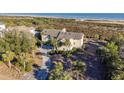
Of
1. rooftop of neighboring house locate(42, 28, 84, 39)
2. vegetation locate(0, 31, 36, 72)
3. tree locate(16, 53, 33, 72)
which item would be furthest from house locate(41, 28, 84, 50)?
tree locate(16, 53, 33, 72)

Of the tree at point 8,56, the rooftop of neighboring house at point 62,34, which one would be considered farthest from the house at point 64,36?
the tree at point 8,56

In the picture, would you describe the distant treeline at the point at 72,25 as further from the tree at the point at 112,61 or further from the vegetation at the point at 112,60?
the tree at the point at 112,61

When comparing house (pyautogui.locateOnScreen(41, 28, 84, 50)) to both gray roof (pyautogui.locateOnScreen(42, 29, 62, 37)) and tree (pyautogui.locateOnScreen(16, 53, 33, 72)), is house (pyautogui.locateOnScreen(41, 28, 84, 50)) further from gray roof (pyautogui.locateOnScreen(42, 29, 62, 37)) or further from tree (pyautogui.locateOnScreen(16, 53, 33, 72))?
tree (pyautogui.locateOnScreen(16, 53, 33, 72))

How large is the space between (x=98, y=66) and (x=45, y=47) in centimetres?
628

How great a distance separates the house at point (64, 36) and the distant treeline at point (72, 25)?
22.7 inches

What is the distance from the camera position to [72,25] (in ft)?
71.7

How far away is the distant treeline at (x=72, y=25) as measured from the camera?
18.6 m

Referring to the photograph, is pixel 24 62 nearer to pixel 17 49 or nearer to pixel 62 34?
pixel 17 49

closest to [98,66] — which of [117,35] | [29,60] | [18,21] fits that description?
[117,35]

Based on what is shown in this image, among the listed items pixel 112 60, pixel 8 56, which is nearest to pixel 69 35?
pixel 112 60

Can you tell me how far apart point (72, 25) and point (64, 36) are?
6.15 ft
